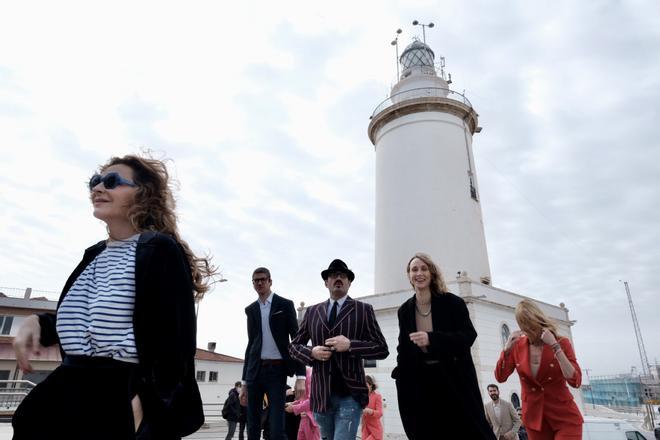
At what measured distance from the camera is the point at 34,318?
189cm

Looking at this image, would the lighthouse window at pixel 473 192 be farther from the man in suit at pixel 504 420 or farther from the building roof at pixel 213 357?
the building roof at pixel 213 357

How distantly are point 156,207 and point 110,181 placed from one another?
249mm

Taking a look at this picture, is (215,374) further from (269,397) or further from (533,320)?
(533,320)

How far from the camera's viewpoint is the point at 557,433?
154 inches

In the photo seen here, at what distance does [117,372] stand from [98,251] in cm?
74

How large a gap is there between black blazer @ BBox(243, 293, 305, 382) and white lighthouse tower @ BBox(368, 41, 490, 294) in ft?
42.4

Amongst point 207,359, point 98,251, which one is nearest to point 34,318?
point 98,251

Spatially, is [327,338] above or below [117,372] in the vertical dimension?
above

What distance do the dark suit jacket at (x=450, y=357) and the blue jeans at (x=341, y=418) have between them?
0.53m

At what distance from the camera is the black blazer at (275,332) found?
506 centimetres

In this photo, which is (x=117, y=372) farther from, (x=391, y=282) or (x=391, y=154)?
(x=391, y=154)

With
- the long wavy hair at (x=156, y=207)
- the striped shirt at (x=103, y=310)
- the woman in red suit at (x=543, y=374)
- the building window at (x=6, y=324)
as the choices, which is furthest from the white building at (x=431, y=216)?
the building window at (x=6, y=324)

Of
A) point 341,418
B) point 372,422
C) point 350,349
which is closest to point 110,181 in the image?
point 350,349

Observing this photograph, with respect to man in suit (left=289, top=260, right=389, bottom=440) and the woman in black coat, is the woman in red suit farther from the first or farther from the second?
man in suit (left=289, top=260, right=389, bottom=440)
